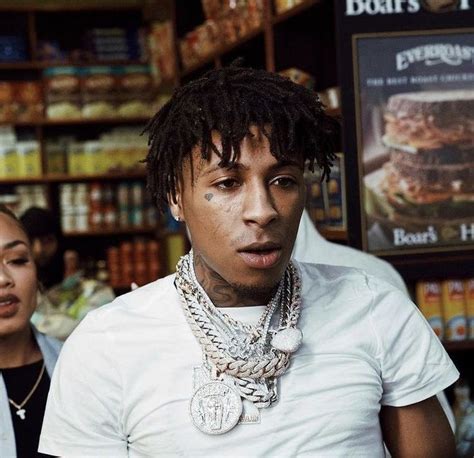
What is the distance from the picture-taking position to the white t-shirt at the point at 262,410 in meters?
1.33

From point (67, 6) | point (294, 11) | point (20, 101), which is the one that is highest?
point (67, 6)

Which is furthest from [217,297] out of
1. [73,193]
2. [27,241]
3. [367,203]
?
[73,193]

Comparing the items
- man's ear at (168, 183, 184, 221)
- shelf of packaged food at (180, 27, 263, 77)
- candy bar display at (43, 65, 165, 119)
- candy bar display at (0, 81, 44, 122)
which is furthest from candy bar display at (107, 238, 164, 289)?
man's ear at (168, 183, 184, 221)

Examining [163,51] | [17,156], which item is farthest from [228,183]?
[17,156]

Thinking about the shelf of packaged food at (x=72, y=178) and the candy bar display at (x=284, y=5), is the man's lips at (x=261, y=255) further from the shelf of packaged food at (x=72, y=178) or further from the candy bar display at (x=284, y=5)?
the shelf of packaged food at (x=72, y=178)

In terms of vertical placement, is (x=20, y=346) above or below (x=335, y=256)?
below

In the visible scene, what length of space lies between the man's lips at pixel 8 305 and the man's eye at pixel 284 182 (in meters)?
1.08

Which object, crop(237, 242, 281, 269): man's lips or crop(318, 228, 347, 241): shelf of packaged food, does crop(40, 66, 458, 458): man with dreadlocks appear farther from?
crop(318, 228, 347, 241): shelf of packaged food

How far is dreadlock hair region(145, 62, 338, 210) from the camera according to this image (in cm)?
136

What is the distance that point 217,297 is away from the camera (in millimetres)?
1442

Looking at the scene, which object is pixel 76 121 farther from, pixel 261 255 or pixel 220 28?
pixel 261 255

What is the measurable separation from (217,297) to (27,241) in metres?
1.04

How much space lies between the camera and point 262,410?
1341 millimetres

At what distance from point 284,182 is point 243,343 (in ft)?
0.78
